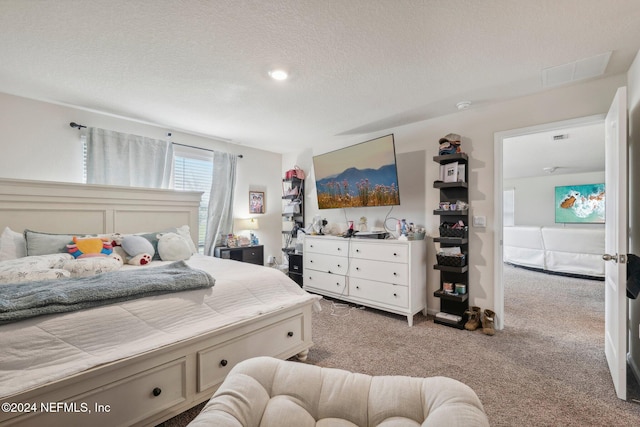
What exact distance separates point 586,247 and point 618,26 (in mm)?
4770

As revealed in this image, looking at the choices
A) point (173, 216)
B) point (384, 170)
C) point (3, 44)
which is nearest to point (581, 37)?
point (384, 170)

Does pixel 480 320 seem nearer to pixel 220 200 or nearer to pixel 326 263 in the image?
pixel 326 263

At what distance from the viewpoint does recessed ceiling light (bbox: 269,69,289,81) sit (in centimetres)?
226

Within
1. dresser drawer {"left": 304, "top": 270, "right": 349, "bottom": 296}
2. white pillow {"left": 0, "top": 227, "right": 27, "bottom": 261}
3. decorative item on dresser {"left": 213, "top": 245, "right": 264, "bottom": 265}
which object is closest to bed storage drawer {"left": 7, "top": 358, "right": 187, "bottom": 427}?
white pillow {"left": 0, "top": 227, "right": 27, "bottom": 261}

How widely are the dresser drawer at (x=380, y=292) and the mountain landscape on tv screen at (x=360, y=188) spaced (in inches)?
39.8

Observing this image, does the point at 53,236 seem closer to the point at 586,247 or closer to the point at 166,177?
the point at 166,177

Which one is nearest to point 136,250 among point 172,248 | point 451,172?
point 172,248

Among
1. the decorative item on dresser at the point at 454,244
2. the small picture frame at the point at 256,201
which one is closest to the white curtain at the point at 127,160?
the small picture frame at the point at 256,201

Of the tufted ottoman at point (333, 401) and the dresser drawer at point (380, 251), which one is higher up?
the dresser drawer at point (380, 251)

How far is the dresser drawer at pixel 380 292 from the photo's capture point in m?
3.04

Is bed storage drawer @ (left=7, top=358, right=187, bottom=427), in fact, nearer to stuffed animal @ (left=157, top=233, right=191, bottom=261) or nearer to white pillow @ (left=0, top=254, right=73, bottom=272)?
white pillow @ (left=0, top=254, right=73, bottom=272)

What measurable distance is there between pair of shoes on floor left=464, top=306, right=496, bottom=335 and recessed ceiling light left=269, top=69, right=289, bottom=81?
2985 millimetres

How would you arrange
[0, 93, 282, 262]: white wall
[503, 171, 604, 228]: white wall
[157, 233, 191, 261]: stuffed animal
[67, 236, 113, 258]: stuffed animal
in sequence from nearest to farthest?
1. [67, 236, 113, 258]: stuffed animal
2. [0, 93, 282, 262]: white wall
3. [157, 233, 191, 261]: stuffed animal
4. [503, 171, 604, 228]: white wall

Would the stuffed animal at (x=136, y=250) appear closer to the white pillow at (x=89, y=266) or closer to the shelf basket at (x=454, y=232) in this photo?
the white pillow at (x=89, y=266)
